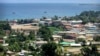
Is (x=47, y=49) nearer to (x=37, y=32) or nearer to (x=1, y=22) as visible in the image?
(x=37, y=32)

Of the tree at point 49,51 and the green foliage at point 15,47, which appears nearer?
the tree at point 49,51

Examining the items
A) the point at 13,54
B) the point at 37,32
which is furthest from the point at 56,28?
the point at 13,54

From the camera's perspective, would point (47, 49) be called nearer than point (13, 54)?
Yes

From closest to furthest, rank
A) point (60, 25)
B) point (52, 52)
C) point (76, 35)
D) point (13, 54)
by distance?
point (52, 52) → point (13, 54) → point (76, 35) → point (60, 25)

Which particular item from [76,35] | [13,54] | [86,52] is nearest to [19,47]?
[13,54]

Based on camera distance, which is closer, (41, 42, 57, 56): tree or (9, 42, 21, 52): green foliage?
(41, 42, 57, 56): tree

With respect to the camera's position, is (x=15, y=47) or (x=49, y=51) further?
(x=15, y=47)

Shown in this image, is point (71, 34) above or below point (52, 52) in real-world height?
below

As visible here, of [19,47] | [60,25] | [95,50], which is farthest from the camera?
[60,25]

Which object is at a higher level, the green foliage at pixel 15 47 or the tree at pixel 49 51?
the tree at pixel 49 51

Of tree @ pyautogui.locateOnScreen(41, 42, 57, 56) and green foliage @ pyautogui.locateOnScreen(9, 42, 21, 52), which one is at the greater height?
tree @ pyautogui.locateOnScreen(41, 42, 57, 56)

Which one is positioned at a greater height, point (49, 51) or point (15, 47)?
point (49, 51)
